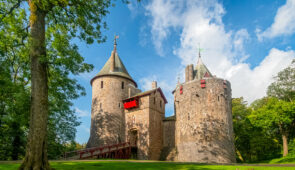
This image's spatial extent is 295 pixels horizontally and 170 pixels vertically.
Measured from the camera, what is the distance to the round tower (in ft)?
85.0

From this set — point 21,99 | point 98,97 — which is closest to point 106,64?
point 98,97

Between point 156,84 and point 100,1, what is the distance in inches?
747

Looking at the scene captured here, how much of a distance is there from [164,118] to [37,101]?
20.4m

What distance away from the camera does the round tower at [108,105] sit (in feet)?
85.0

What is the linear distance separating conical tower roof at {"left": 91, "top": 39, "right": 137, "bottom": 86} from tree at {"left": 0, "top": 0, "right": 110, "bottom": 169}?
15089mm

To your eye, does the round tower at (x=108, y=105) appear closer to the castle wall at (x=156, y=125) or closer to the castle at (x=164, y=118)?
the castle at (x=164, y=118)

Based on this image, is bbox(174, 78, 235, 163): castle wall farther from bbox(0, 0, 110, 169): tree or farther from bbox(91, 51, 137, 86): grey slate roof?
bbox(0, 0, 110, 169): tree

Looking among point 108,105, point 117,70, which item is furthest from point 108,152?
point 117,70

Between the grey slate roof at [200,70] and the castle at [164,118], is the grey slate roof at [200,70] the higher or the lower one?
the higher one

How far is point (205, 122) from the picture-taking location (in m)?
22.4

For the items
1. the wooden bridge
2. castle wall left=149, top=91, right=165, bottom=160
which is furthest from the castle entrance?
castle wall left=149, top=91, right=165, bottom=160

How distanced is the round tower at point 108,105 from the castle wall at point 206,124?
7.55 meters

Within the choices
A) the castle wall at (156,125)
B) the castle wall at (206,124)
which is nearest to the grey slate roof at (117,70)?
the castle wall at (156,125)

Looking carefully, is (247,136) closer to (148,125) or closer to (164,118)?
(164,118)
